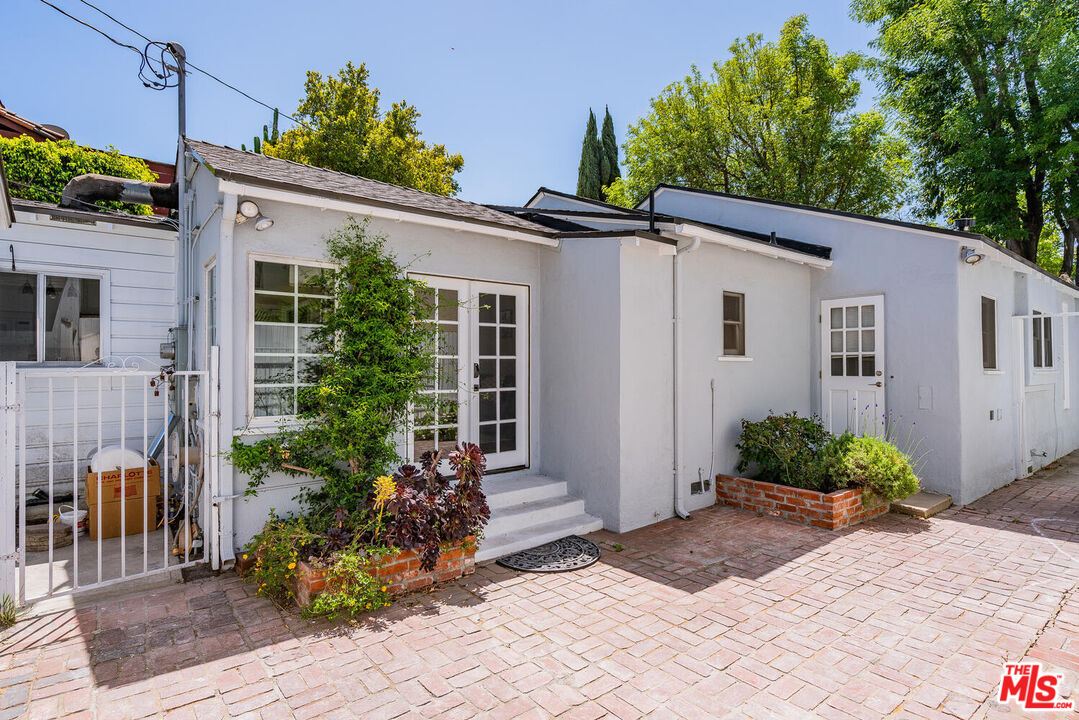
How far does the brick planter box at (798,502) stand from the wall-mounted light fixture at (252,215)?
18.6 ft

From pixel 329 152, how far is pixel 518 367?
1250 centimetres

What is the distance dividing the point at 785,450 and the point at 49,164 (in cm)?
1483

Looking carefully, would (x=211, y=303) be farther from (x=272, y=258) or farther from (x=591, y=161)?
(x=591, y=161)

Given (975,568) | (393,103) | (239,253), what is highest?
(393,103)

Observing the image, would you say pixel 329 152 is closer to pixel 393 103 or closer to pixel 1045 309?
pixel 393 103

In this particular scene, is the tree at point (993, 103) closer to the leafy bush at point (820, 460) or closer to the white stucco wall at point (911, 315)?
the white stucco wall at point (911, 315)

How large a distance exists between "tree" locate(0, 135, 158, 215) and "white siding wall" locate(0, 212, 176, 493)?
524 cm

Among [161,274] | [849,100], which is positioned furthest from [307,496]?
[849,100]

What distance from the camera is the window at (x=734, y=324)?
23.2 ft

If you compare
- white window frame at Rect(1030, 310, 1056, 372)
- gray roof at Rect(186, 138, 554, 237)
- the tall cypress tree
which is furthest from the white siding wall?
the tall cypress tree

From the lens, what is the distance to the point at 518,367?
6465 millimetres

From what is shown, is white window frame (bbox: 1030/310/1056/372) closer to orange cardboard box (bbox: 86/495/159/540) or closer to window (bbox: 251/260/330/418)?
window (bbox: 251/260/330/418)

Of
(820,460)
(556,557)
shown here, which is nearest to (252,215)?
(556,557)

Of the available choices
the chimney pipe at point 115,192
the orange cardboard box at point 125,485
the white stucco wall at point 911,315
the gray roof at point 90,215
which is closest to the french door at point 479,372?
the orange cardboard box at point 125,485
